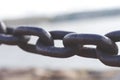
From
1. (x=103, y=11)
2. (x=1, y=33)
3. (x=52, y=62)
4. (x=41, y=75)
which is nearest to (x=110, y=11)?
(x=103, y=11)

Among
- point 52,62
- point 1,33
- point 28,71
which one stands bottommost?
point 52,62

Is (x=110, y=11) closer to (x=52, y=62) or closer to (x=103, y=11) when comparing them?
(x=103, y=11)

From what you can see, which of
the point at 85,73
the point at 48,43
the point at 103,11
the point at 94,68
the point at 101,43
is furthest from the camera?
the point at 103,11

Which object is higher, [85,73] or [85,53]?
[85,53]

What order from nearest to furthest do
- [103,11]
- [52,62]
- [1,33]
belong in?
[1,33], [52,62], [103,11]

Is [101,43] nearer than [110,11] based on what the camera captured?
Yes

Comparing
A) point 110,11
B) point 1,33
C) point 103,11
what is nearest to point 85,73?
point 1,33

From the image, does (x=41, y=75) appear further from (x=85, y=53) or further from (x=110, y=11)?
(x=110, y=11)
